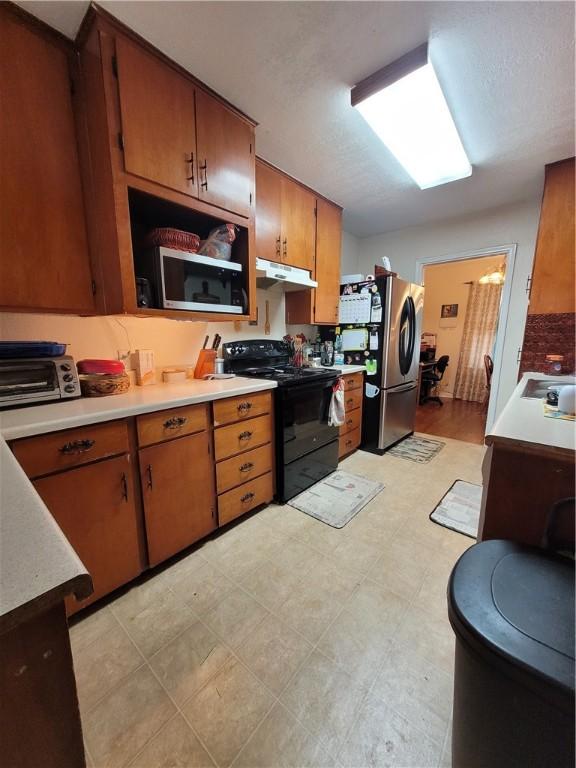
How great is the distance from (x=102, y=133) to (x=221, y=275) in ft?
2.64

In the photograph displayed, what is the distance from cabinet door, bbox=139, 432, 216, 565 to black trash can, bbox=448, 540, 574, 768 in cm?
125

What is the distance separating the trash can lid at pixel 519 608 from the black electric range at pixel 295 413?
1.34 m

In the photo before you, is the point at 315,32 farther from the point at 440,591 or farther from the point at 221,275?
the point at 440,591

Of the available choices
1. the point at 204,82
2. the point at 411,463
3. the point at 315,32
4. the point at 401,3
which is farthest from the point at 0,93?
the point at 411,463

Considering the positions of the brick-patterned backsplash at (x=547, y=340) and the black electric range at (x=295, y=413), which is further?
the brick-patterned backsplash at (x=547, y=340)

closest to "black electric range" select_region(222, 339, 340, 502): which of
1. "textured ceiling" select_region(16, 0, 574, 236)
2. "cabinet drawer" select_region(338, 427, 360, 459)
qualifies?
"cabinet drawer" select_region(338, 427, 360, 459)

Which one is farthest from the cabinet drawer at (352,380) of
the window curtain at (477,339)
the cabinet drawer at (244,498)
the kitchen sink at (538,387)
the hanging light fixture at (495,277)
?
the window curtain at (477,339)

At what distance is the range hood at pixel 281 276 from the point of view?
217 centimetres

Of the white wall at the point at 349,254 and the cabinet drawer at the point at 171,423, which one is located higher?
the white wall at the point at 349,254

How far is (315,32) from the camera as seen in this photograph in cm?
122

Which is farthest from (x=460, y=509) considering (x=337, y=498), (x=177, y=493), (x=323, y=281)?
(x=323, y=281)

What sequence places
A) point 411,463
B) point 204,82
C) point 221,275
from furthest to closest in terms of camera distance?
1. point 411,463
2. point 221,275
3. point 204,82

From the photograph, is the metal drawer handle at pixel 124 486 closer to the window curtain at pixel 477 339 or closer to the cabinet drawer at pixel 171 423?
the cabinet drawer at pixel 171 423

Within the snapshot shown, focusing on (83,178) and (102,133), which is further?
(83,178)
